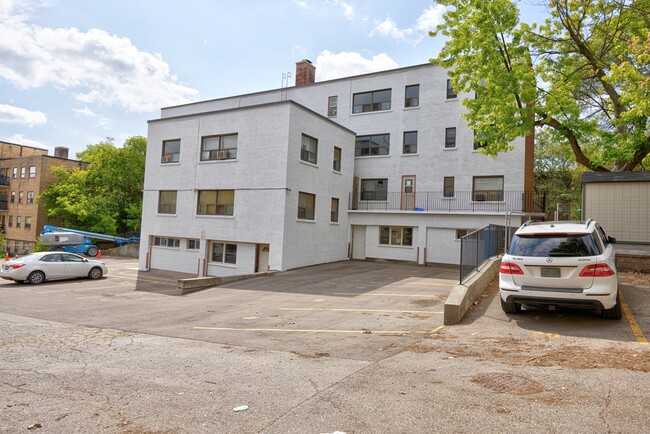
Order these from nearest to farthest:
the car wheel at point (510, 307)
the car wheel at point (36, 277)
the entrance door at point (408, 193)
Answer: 1. the car wheel at point (510, 307)
2. the car wheel at point (36, 277)
3. the entrance door at point (408, 193)

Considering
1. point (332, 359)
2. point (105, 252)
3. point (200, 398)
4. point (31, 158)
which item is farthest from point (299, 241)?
point (31, 158)

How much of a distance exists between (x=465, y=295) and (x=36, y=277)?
20.5 metres

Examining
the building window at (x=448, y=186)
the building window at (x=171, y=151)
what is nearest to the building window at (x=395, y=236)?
the building window at (x=448, y=186)

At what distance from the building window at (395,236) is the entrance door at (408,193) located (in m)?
1.52

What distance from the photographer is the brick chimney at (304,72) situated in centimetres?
3156

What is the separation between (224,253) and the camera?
23344 mm

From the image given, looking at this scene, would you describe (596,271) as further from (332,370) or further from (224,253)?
(224,253)

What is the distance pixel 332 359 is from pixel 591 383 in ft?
10.8

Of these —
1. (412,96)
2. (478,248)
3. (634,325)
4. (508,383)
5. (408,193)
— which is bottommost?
(508,383)

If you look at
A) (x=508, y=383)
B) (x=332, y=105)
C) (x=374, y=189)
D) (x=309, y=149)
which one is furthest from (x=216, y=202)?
(x=508, y=383)

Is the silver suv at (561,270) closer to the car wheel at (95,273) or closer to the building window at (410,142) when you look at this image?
the building window at (410,142)

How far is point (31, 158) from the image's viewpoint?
166ft

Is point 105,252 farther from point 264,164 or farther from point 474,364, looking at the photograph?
point 474,364

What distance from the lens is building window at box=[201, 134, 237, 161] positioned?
76.5 feet
